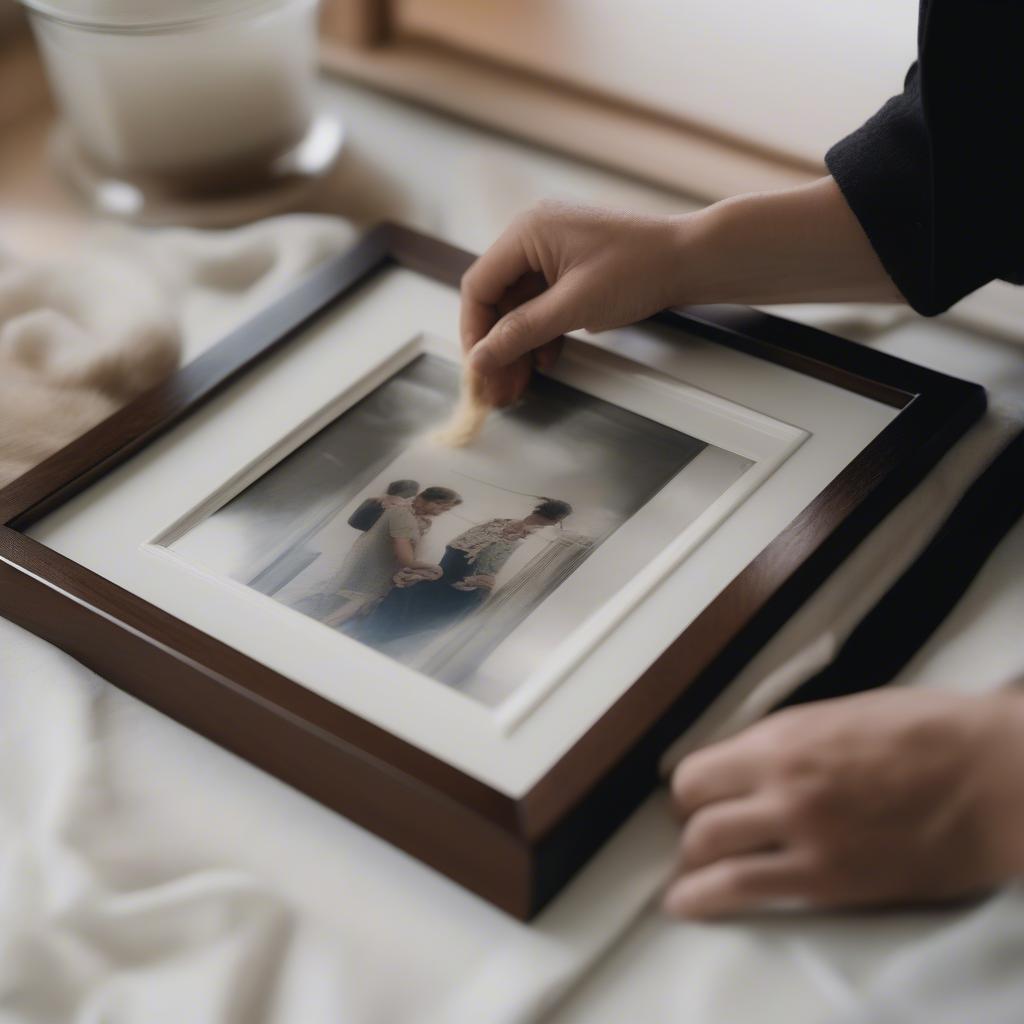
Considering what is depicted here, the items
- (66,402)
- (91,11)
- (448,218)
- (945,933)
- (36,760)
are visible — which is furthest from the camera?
(448,218)

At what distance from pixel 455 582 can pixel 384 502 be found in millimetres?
81

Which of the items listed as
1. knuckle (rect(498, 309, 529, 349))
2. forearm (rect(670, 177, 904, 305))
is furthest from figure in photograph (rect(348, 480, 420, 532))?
forearm (rect(670, 177, 904, 305))

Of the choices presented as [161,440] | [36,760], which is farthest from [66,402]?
[36,760]

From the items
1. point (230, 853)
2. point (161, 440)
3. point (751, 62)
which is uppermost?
point (751, 62)

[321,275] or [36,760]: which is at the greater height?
[321,275]

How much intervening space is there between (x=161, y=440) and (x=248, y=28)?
40 centimetres

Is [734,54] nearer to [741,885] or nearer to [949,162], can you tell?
[949,162]

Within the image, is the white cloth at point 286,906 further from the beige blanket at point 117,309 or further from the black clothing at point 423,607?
the beige blanket at point 117,309

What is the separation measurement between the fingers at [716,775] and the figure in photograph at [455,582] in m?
0.15

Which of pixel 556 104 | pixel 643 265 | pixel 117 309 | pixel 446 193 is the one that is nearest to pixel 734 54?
pixel 556 104

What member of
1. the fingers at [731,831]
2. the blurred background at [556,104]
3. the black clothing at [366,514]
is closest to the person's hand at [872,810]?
the fingers at [731,831]

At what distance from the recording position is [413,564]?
0.72 metres

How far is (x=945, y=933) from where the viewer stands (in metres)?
0.57

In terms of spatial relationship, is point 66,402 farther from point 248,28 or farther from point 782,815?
point 782,815
